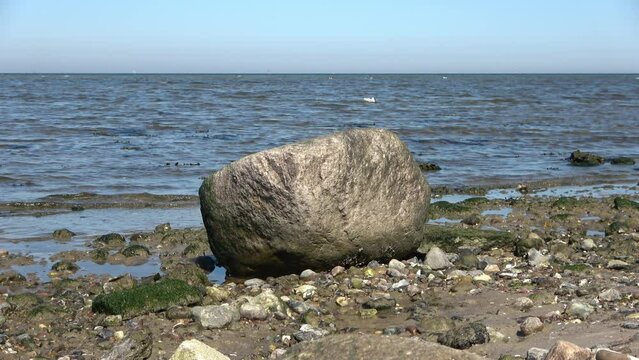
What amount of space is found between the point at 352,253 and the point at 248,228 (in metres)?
1.26

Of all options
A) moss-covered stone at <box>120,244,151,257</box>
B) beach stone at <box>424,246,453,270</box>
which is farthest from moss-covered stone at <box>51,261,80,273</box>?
beach stone at <box>424,246,453,270</box>

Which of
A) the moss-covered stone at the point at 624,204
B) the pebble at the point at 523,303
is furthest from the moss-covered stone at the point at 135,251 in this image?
the moss-covered stone at the point at 624,204

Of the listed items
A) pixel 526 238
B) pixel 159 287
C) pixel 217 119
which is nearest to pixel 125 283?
pixel 159 287

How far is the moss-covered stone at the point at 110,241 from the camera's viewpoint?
39.2ft

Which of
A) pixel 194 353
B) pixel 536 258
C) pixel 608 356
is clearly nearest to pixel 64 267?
pixel 194 353

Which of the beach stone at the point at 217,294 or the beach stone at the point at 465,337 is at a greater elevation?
the beach stone at the point at 465,337

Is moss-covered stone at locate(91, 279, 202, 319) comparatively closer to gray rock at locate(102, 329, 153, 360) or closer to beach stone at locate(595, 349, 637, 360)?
gray rock at locate(102, 329, 153, 360)

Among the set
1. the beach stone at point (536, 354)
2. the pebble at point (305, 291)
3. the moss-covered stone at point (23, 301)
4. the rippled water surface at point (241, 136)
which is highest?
the beach stone at point (536, 354)

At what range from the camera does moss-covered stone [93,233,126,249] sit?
11.9m

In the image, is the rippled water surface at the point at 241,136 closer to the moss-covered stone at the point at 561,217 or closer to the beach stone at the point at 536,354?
the moss-covered stone at the point at 561,217

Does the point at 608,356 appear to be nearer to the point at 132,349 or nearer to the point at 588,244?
the point at 132,349

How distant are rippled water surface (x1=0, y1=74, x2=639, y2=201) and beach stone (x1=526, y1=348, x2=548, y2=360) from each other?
12073 millimetres

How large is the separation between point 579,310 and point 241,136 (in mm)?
21883

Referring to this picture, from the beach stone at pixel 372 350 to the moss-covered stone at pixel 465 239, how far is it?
6.26m
